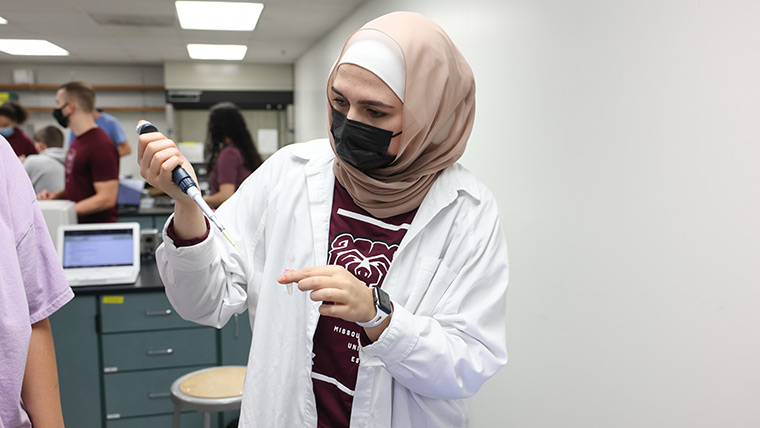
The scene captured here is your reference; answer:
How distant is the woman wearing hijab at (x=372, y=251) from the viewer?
41.4 inches

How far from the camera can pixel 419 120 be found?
1.09 metres

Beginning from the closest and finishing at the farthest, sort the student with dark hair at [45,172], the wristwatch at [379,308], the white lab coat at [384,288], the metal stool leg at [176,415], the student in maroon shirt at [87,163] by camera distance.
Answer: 1. the wristwatch at [379,308]
2. the white lab coat at [384,288]
3. the metal stool leg at [176,415]
4. the student in maroon shirt at [87,163]
5. the student with dark hair at [45,172]

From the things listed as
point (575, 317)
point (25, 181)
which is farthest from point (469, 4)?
point (25, 181)

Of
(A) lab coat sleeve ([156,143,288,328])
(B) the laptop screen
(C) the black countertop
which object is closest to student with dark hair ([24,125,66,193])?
(B) the laptop screen

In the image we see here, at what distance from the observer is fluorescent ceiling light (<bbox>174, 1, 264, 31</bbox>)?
4.87m

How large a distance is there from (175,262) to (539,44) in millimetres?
1552

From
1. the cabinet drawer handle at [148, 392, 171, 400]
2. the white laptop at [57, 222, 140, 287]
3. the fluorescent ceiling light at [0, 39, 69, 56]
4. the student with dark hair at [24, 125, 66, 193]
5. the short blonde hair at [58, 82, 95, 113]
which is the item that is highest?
the fluorescent ceiling light at [0, 39, 69, 56]

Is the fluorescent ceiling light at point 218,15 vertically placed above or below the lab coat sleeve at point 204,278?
above

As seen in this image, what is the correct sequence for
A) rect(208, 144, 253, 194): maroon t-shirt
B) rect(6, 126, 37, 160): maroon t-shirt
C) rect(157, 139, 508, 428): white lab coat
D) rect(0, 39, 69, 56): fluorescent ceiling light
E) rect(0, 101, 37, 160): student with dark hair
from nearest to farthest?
rect(157, 139, 508, 428): white lab coat
rect(208, 144, 253, 194): maroon t-shirt
rect(0, 101, 37, 160): student with dark hair
rect(6, 126, 37, 160): maroon t-shirt
rect(0, 39, 69, 56): fluorescent ceiling light

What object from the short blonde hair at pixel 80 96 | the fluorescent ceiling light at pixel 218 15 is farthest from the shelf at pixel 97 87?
the short blonde hair at pixel 80 96

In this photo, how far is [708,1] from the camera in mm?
1279

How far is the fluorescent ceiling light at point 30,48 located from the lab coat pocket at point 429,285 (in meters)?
7.05

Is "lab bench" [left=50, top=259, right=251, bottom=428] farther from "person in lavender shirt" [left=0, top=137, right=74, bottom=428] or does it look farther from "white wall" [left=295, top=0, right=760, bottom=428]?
"person in lavender shirt" [left=0, top=137, right=74, bottom=428]

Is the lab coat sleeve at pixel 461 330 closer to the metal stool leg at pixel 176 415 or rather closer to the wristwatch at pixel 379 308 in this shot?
the wristwatch at pixel 379 308
